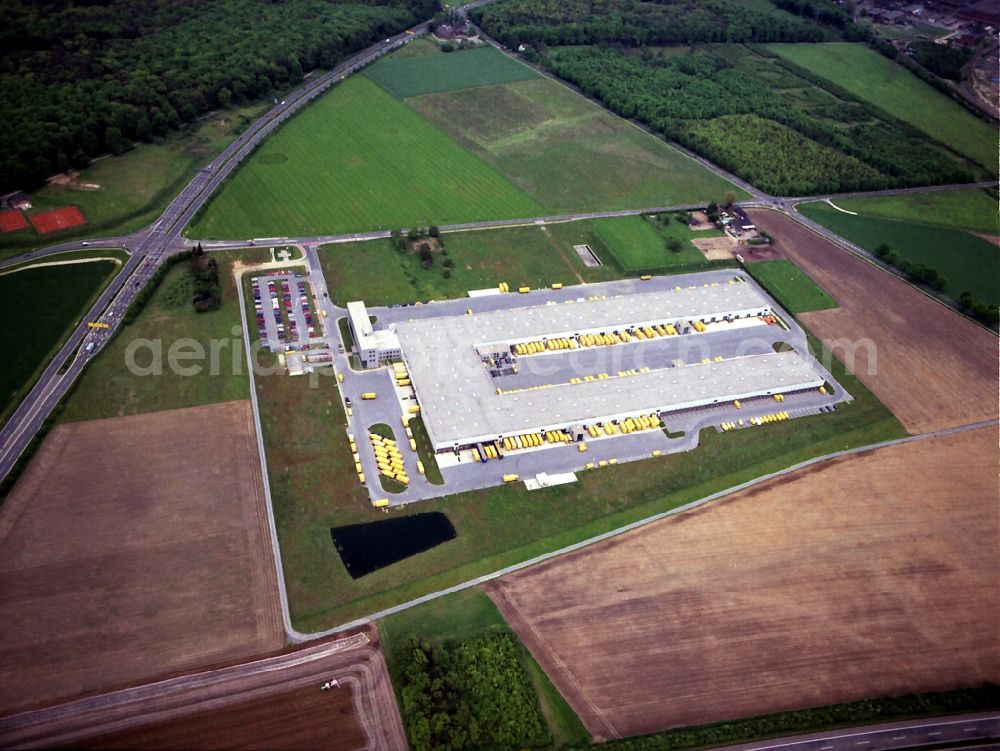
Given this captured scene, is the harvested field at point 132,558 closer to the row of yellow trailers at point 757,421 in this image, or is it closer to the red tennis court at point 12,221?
the red tennis court at point 12,221

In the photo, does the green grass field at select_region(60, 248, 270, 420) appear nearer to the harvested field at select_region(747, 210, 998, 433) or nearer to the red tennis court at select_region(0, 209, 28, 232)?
the red tennis court at select_region(0, 209, 28, 232)

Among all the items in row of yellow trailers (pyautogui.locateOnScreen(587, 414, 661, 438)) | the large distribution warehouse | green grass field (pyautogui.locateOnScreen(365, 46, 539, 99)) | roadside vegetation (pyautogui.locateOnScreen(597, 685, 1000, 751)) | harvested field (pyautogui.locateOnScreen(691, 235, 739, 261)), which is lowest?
roadside vegetation (pyautogui.locateOnScreen(597, 685, 1000, 751))

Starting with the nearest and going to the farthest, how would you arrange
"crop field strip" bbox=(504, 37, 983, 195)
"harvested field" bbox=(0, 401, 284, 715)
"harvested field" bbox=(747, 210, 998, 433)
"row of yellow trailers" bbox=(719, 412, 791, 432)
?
"harvested field" bbox=(0, 401, 284, 715), "row of yellow trailers" bbox=(719, 412, 791, 432), "harvested field" bbox=(747, 210, 998, 433), "crop field strip" bbox=(504, 37, 983, 195)

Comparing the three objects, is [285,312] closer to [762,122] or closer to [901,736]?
[901,736]

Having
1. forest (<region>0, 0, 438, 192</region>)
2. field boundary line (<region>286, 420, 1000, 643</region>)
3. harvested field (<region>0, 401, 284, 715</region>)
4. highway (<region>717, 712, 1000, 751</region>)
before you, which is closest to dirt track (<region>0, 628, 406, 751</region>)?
harvested field (<region>0, 401, 284, 715</region>)

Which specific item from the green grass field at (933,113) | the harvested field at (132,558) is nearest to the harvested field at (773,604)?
the harvested field at (132,558)

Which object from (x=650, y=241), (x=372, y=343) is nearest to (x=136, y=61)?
(x=372, y=343)
